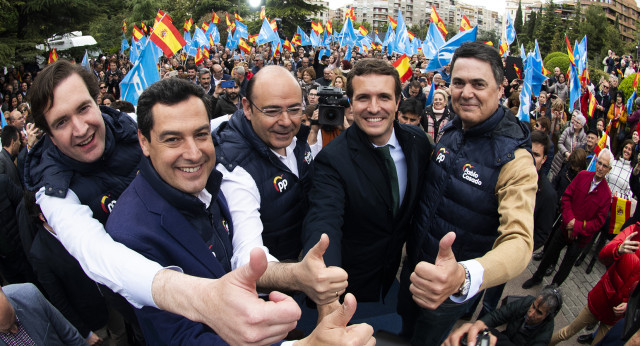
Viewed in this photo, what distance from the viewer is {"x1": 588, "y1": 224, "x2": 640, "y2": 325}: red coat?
3.38 metres

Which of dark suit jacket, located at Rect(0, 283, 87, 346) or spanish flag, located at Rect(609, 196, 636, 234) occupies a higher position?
dark suit jacket, located at Rect(0, 283, 87, 346)

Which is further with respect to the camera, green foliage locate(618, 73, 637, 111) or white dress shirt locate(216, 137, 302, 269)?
green foliage locate(618, 73, 637, 111)

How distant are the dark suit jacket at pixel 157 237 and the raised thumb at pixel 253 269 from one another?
1.83 ft

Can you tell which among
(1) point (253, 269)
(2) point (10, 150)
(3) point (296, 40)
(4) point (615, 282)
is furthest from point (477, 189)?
(3) point (296, 40)

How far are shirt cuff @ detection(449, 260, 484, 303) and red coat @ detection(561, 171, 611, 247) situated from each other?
3962 mm

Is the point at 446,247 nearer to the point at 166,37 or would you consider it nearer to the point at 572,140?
the point at 572,140

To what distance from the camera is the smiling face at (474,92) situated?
222 cm

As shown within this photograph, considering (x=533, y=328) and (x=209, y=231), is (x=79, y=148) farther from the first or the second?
(x=533, y=328)

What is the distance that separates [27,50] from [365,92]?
1708 cm

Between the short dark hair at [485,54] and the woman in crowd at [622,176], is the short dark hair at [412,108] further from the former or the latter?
the short dark hair at [485,54]

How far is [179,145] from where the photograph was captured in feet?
5.74

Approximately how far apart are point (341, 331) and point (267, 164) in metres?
1.52

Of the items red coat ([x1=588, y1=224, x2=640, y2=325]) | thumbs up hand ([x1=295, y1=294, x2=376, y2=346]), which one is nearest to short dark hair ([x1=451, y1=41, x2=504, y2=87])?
thumbs up hand ([x1=295, y1=294, x2=376, y2=346])

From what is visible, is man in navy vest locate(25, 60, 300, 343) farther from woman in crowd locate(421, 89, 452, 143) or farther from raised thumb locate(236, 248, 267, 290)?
woman in crowd locate(421, 89, 452, 143)
